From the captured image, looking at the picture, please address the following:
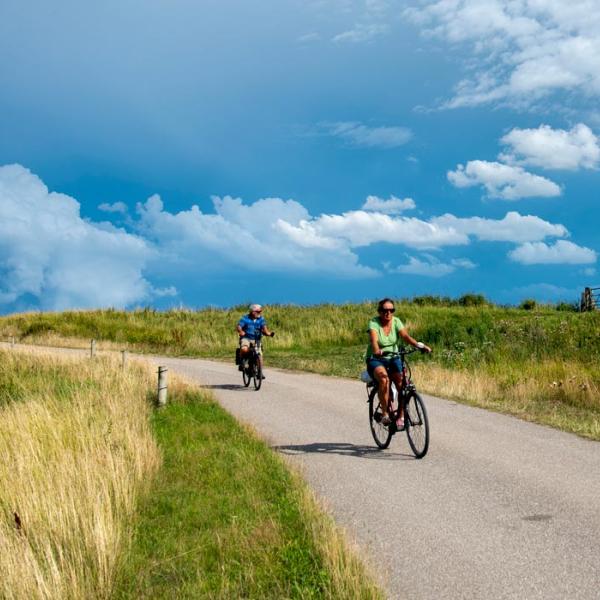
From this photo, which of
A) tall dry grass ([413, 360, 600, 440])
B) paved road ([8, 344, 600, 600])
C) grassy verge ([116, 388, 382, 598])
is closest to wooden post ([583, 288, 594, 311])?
tall dry grass ([413, 360, 600, 440])

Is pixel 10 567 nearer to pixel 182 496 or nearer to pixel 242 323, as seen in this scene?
A: pixel 182 496

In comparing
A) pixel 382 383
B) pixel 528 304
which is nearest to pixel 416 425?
pixel 382 383

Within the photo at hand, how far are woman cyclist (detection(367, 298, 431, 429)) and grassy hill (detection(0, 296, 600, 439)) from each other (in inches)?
149

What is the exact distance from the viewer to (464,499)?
781 centimetres

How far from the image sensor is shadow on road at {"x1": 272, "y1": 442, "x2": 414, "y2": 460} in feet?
33.6

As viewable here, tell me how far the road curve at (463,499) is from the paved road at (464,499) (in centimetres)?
1

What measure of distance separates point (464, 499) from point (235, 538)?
279 cm

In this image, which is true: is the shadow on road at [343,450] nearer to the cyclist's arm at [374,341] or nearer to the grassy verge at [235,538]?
the grassy verge at [235,538]

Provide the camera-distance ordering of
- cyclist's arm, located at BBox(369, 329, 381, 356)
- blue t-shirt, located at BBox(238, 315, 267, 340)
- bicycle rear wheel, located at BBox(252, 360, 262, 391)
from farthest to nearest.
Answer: bicycle rear wheel, located at BBox(252, 360, 262, 391) < blue t-shirt, located at BBox(238, 315, 267, 340) < cyclist's arm, located at BBox(369, 329, 381, 356)

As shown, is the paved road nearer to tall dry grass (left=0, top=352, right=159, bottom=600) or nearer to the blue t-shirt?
tall dry grass (left=0, top=352, right=159, bottom=600)

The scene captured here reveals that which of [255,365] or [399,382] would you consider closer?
[399,382]

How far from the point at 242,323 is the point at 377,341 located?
8.62 meters

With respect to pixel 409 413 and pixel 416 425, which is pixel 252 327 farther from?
pixel 416 425

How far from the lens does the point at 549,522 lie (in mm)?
6934
